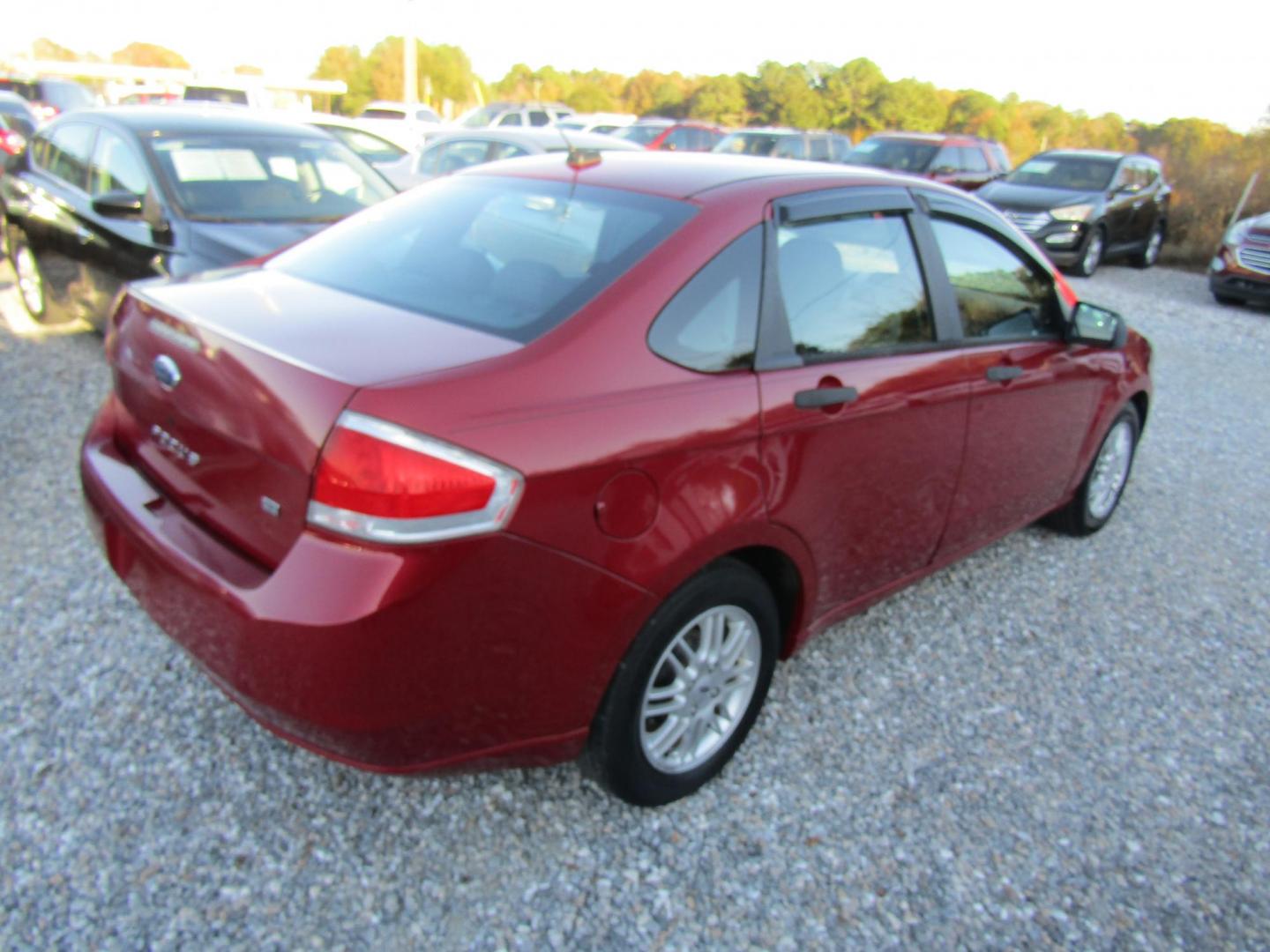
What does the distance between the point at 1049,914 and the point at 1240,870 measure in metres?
0.65

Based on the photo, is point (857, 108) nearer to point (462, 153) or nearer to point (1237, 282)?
point (1237, 282)

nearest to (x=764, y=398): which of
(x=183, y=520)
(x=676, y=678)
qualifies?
(x=676, y=678)

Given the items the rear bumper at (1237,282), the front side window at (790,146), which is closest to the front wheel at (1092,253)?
the rear bumper at (1237,282)

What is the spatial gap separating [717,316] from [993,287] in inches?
60.0

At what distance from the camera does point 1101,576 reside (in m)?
4.34

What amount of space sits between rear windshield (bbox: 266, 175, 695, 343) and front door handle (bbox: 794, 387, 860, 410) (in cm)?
56

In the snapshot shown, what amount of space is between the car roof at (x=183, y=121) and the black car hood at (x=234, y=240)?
38.8 inches

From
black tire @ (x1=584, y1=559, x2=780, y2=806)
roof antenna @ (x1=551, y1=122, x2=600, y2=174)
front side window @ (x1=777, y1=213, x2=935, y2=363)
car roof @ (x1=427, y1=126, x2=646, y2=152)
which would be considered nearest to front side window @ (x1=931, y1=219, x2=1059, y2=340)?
front side window @ (x1=777, y1=213, x2=935, y2=363)

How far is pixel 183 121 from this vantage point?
607 centimetres

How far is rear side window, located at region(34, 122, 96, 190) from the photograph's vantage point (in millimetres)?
6098

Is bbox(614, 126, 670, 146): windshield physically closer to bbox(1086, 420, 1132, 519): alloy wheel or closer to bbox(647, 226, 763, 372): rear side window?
bbox(1086, 420, 1132, 519): alloy wheel

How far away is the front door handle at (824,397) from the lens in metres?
2.55

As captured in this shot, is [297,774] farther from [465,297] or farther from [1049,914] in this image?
[1049,914]

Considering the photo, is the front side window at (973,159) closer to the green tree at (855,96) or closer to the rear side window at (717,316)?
the rear side window at (717,316)
